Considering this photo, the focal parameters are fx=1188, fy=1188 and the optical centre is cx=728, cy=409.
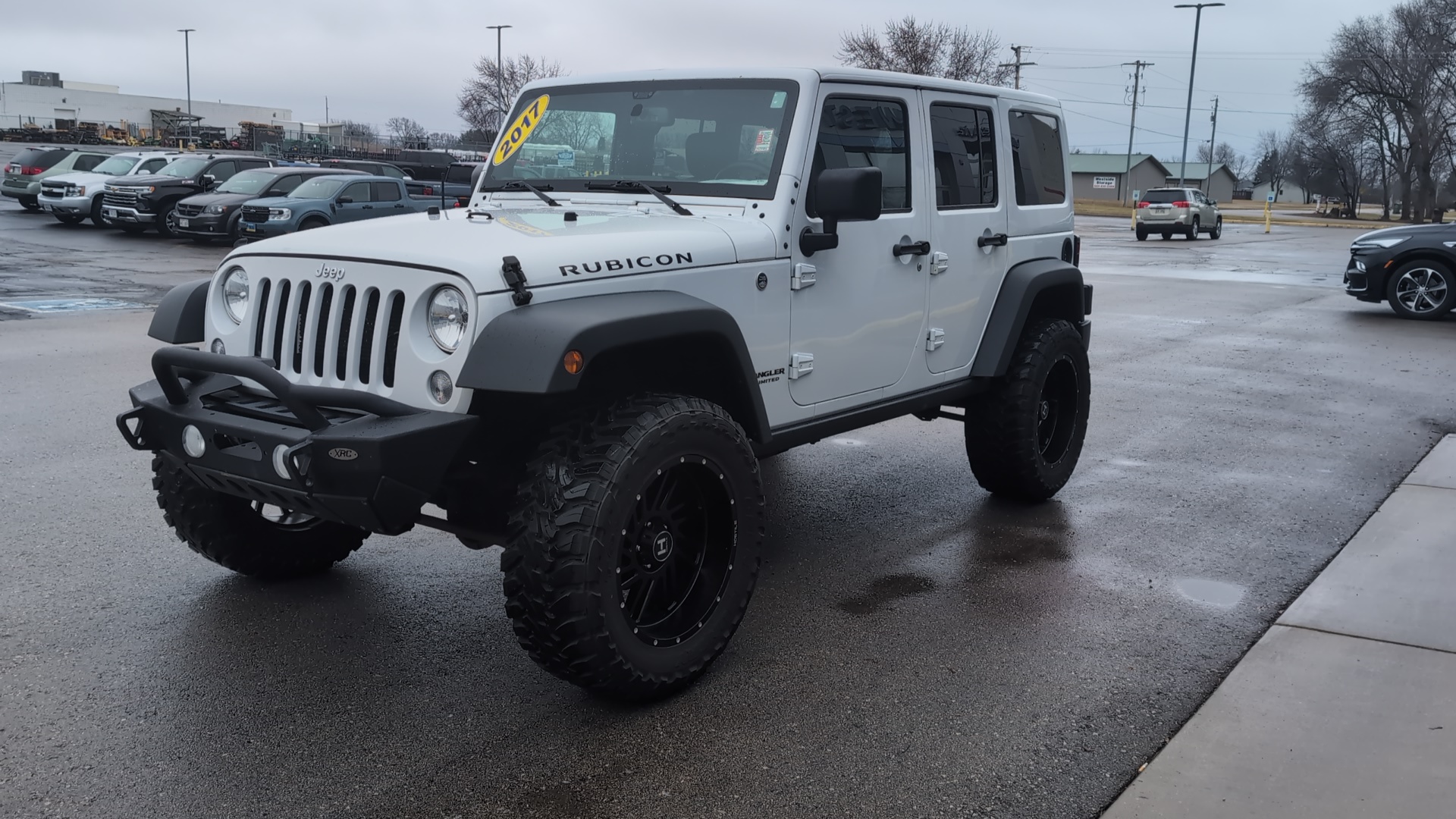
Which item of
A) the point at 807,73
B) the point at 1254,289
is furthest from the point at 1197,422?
the point at 1254,289

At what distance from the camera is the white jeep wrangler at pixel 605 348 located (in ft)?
11.4

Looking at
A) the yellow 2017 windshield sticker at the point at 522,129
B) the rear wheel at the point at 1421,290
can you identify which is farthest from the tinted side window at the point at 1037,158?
the rear wheel at the point at 1421,290

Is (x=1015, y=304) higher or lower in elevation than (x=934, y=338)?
higher

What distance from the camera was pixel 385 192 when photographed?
72.2 feet

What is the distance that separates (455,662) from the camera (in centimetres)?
421

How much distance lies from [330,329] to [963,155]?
3.15m

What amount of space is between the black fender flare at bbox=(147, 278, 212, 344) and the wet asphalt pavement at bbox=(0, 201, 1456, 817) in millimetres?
1102

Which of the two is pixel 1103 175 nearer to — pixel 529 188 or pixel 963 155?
pixel 963 155

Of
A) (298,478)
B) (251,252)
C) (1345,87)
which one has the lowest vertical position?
(298,478)

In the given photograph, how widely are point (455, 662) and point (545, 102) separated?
2513 millimetres

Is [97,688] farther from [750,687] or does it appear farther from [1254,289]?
[1254,289]

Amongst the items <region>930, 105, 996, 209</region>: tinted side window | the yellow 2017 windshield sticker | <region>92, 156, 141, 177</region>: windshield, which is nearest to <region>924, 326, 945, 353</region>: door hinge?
<region>930, 105, 996, 209</region>: tinted side window

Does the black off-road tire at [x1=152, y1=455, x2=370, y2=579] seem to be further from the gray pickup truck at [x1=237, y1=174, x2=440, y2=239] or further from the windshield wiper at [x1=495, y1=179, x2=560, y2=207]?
the gray pickup truck at [x1=237, y1=174, x2=440, y2=239]

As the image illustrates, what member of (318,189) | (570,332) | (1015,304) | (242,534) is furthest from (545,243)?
(318,189)
